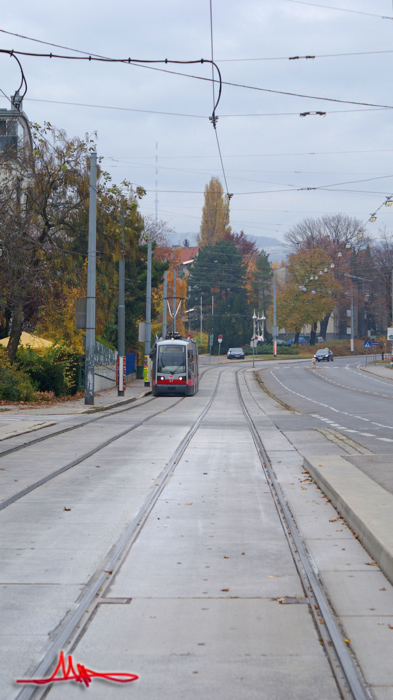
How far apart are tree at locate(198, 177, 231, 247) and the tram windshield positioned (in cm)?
9478

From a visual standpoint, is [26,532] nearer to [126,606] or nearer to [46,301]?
[126,606]

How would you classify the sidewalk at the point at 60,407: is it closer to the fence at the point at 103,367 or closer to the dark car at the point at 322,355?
the fence at the point at 103,367

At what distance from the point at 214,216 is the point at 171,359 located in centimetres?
9691

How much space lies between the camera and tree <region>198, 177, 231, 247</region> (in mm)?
133500

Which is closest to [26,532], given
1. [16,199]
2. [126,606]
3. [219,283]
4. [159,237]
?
[126,606]

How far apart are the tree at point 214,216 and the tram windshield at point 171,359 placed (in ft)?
311

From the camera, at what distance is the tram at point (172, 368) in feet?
130

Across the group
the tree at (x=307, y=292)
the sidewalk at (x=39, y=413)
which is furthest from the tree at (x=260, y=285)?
the sidewalk at (x=39, y=413)

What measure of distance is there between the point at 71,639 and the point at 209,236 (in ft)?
429

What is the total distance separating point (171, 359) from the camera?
131 feet

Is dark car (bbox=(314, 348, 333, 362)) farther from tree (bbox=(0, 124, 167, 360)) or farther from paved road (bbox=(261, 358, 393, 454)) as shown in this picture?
tree (bbox=(0, 124, 167, 360))

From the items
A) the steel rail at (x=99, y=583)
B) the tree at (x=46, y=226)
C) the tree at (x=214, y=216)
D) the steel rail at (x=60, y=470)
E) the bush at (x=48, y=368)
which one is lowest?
the steel rail at (x=60, y=470)
